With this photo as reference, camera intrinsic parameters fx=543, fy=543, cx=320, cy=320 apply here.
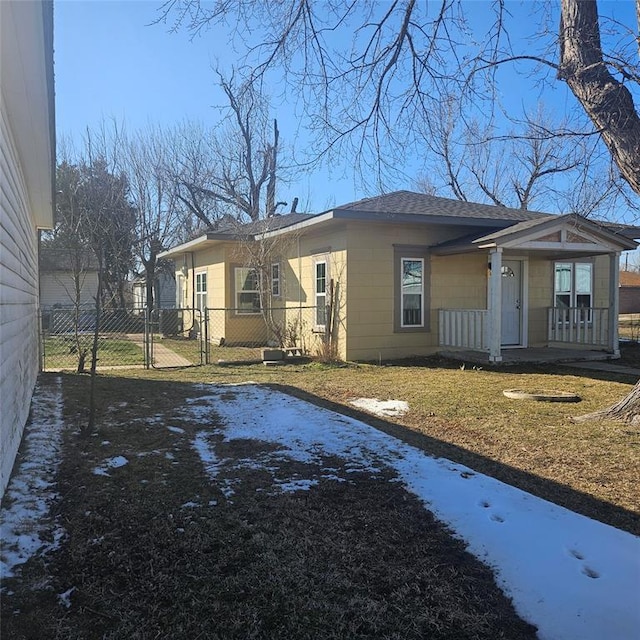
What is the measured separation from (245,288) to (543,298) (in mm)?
7981

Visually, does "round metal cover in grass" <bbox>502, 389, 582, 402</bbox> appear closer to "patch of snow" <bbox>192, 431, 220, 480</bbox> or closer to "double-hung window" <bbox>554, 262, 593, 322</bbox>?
"patch of snow" <bbox>192, 431, 220, 480</bbox>

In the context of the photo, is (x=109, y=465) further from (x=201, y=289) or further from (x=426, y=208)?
(x=201, y=289)

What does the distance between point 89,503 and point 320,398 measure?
14.1 ft

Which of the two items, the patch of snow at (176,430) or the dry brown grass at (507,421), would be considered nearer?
the dry brown grass at (507,421)

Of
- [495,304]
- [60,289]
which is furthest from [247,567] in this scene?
[60,289]

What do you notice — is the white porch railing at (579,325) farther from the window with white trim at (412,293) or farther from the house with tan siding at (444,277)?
the window with white trim at (412,293)

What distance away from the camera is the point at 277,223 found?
47.7ft

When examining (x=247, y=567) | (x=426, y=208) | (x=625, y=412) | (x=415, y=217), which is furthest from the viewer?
(x=426, y=208)

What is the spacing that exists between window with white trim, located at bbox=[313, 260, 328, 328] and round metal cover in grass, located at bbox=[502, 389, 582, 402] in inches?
224

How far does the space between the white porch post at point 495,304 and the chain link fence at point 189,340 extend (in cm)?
388

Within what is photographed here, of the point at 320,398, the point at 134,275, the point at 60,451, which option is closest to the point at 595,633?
the point at 60,451

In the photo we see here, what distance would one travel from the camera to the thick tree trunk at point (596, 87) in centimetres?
532

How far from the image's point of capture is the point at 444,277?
12.3 meters

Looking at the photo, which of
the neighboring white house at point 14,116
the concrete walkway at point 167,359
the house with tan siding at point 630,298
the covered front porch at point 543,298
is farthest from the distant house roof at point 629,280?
the neighboring white house at point 14,116
